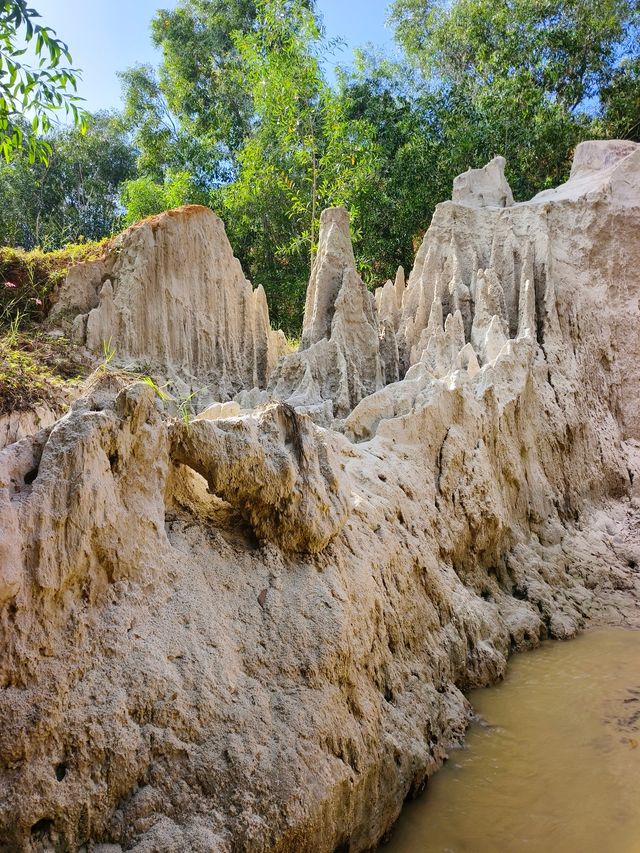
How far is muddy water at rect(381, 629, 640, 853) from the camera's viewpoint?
366cm

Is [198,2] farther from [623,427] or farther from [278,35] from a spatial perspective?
[623,427]

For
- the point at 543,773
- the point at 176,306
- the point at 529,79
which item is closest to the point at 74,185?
the point at 529,79

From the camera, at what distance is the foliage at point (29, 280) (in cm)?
853

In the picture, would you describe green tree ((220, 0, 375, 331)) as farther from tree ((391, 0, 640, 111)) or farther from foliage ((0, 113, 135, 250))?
foliage ((0, 113, 135, 250))

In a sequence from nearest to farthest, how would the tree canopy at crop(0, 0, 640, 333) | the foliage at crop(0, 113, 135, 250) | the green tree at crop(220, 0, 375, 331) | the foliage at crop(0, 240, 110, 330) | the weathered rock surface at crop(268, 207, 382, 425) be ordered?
the weathered rock surface at crop(268, 207, 382, 425)
the foliage at crop(0, 240, 110, 330)
the green tree at crop(220, 0, 375, 331)
the tree canopy at crop(0, 0, 640, 333)
the foliage at crop(0, 113, 135, 250)

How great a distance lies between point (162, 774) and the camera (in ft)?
9.54

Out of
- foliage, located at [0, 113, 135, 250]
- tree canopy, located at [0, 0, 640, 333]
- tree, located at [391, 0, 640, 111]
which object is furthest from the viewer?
foliage, located at [0, 113, 135, 250]

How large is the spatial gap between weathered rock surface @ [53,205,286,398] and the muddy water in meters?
5.34

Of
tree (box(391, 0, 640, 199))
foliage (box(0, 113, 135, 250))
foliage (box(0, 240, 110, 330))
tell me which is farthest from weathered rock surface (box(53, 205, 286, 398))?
foliage (box(0, 113, 135, 250))

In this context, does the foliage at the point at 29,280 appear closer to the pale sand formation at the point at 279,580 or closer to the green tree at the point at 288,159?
the pale sand formation at the point at 279,580

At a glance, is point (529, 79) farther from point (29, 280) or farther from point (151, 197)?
point (29, 280)

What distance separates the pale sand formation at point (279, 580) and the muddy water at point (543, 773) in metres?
0.19

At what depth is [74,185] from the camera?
23688 millimetres

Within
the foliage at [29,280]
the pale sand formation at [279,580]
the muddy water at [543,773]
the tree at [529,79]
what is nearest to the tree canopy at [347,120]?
the tree at [529,79]
